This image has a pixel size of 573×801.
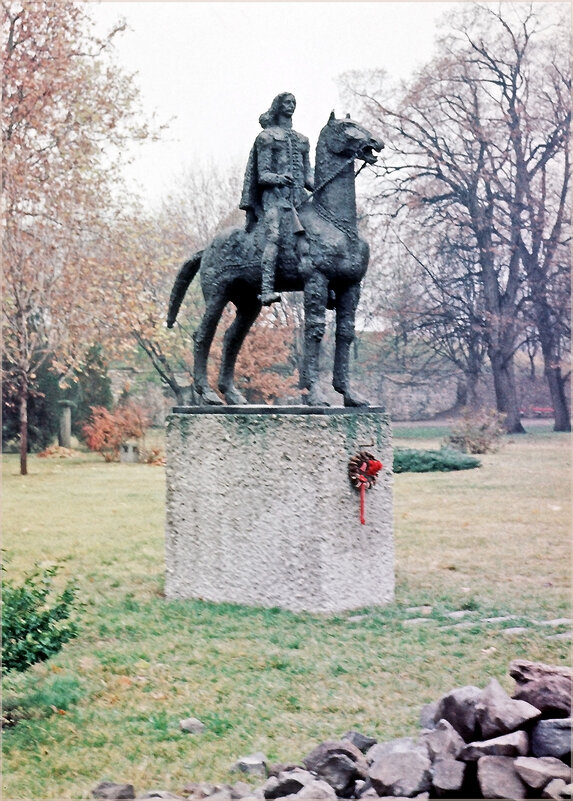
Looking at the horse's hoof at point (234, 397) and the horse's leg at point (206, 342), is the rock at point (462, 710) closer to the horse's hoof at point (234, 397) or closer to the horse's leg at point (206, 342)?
the horse's leg at point (206, 342)

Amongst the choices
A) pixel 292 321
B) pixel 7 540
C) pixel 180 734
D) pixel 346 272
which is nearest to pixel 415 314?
pixel 292 321

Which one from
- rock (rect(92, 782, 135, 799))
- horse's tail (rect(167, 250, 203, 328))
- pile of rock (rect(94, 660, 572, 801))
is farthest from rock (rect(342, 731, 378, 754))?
horse's tail (rect(167, 250, 203, 328))

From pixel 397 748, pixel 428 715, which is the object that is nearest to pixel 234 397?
pixel 428 715

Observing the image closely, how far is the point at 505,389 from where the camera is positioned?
18.8 m

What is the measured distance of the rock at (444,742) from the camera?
3049 millimetres

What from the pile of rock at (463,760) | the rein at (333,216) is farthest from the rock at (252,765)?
the rein at (333,216)

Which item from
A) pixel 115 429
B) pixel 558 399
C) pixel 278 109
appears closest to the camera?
pixel 278 109

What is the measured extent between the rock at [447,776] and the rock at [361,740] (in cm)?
43

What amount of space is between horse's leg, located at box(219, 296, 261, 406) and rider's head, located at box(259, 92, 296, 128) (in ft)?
3.98

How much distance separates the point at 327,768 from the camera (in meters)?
3.10

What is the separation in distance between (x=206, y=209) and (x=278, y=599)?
47.3 feet

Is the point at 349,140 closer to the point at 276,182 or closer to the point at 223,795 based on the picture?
the point at 276,182

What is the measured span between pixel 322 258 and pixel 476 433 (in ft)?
35.2

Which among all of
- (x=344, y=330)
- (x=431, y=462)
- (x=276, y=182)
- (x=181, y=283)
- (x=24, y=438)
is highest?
(x=276, y=182)
